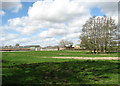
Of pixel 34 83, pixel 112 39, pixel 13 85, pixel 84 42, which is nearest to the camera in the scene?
pixel 13 85

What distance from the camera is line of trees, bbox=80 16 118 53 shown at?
122ft

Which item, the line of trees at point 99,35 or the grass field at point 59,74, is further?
the line of trees at point 99,35

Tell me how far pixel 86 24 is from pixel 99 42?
7.65 meters

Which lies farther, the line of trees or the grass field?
the line of trees

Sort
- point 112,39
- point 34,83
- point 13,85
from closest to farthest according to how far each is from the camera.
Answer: point 13,85
point 34,83
point 112,39

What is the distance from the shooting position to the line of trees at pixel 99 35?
1469 inches

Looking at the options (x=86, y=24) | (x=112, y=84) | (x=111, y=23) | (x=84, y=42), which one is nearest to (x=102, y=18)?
(x=111, y=23)

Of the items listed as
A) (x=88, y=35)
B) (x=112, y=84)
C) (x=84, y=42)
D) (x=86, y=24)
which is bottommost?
(x=112, y=84)

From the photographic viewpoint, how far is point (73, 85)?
16.1 ft

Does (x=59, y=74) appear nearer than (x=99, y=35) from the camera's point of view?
Yes

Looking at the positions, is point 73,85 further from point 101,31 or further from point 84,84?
point 101,31

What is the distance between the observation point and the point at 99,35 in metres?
38.8

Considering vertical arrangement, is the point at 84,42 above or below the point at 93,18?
below

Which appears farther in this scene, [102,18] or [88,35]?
[102,18]
